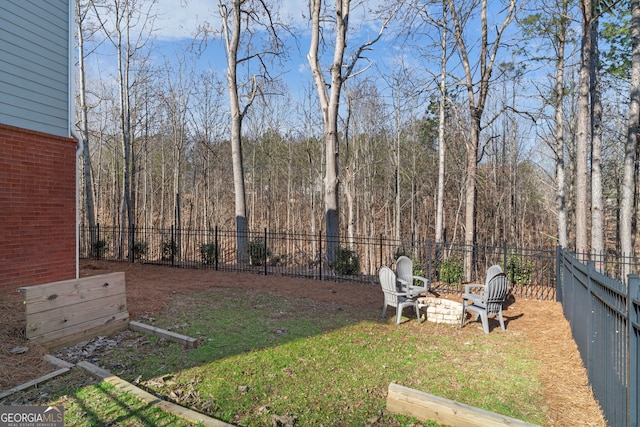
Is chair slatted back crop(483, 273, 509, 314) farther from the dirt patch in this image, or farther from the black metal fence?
the black metal fence

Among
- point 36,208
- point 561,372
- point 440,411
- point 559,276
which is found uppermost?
point 36,208

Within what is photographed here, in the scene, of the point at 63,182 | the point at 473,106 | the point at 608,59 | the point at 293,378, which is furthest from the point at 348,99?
the point at 293,378

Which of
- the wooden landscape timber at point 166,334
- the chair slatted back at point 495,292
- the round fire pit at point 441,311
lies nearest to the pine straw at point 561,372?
the chair slatted back at point 495,292

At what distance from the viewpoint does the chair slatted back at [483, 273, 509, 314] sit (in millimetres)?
5883

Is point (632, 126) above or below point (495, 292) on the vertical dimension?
above

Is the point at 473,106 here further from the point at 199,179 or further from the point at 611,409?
the point at 199,179

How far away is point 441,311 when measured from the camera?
21.2 feet

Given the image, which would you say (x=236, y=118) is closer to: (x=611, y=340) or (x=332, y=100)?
(x=332, y=100)

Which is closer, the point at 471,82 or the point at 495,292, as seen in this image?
the point at 495,292

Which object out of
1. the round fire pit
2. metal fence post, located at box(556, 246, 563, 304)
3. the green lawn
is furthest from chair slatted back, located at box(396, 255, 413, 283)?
metal fence post, located at box(556, 246, 563, 304)

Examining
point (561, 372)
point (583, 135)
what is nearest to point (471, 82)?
point (583, 135)

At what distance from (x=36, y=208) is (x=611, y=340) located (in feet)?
27.3

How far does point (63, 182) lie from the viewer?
6867 millimetres

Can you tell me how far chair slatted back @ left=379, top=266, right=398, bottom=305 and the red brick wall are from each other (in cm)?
611
